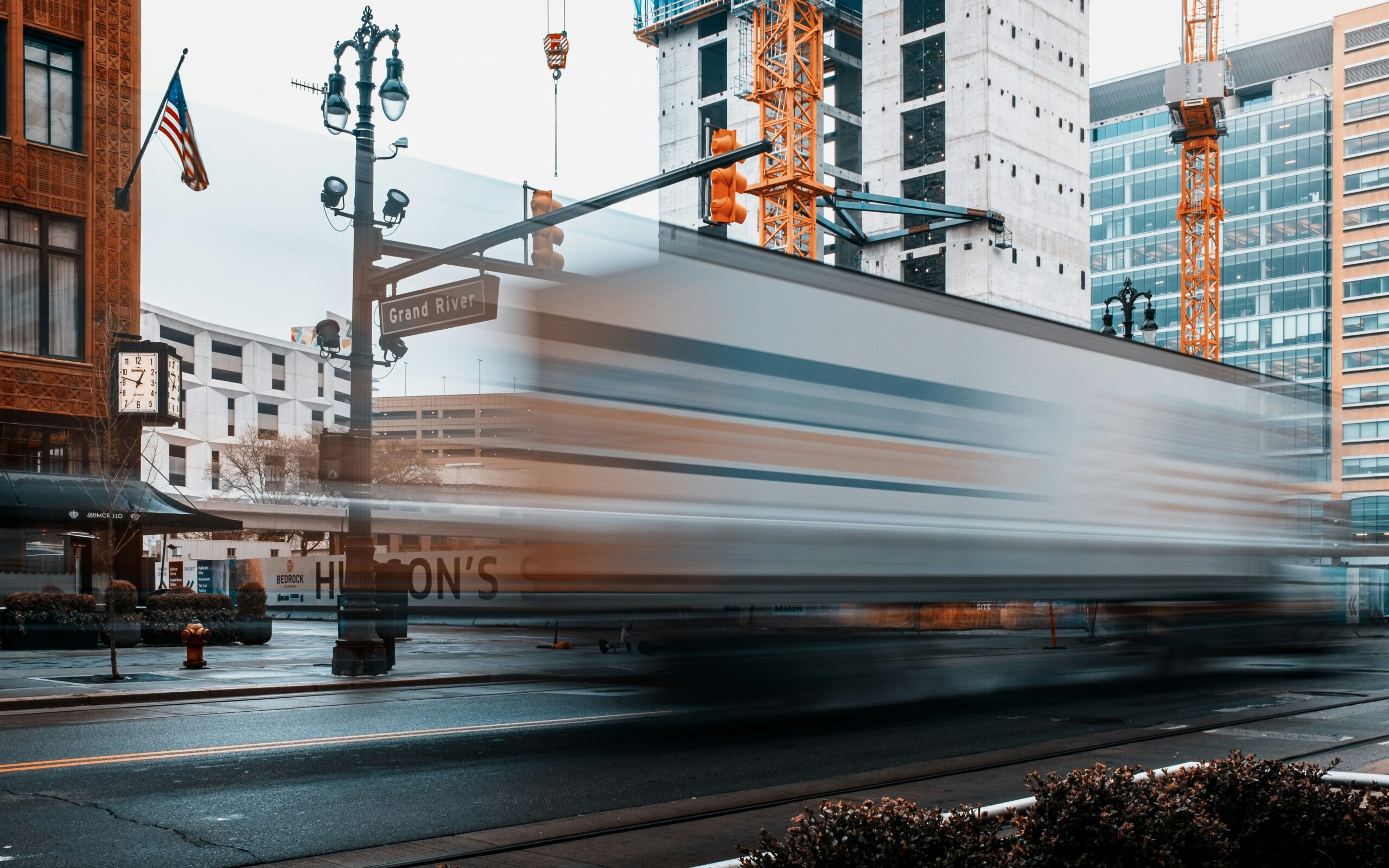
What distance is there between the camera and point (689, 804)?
28.4 ft

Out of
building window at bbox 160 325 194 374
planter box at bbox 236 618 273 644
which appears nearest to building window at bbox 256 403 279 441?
building window at bbox 160 325 194 374

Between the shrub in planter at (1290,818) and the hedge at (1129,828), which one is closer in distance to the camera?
the hedge at (1129,828)

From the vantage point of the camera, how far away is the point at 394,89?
2027cm

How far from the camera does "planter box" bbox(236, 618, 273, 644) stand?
28.1 m

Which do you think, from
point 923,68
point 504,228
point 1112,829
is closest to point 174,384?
point 504,228

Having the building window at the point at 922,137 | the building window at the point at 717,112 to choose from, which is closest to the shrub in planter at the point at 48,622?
the building window at the point at 922,137

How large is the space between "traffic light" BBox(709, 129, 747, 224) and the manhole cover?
1070cm

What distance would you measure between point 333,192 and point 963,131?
2648 inches

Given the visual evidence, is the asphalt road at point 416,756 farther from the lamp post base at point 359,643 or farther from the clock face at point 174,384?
the clock face at point 174,384

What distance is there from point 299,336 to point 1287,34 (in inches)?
5113

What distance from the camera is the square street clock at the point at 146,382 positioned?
28156 mm

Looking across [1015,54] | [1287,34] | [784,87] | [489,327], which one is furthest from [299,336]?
[1287,34]

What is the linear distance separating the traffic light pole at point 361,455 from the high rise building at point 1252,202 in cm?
11059

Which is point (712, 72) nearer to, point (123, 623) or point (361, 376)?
point (123, 623)
